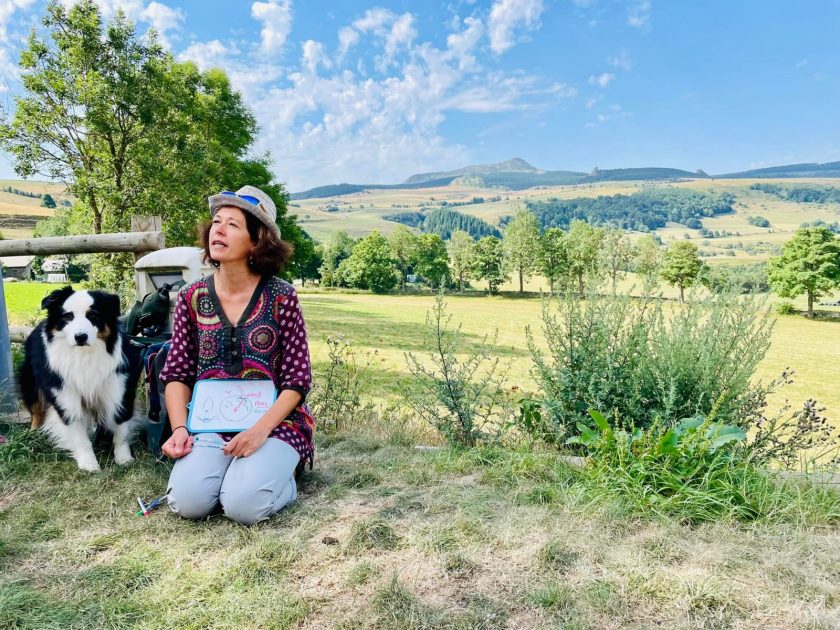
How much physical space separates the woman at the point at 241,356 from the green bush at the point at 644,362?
6.28ft

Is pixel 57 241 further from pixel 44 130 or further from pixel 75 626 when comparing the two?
pixel 44 130

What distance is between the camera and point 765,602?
2.00 meters

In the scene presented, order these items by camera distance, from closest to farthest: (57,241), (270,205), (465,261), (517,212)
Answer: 1. (270,205)
2. (57,241)
3. (517,212)
4. (465,261)

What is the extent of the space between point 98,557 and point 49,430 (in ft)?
4.89

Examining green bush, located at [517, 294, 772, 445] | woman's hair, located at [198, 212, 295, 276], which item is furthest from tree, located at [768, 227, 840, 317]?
woman's hair, located at [198, 212, 295, 276]

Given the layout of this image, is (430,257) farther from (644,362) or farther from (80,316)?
(80,316)

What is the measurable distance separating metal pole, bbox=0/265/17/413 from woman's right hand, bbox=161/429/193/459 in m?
2.28

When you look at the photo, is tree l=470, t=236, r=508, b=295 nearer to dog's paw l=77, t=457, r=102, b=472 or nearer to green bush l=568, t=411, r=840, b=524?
green bush l=568, t=411, r=840, b=524

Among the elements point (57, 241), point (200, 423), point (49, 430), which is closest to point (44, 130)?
point (57, 241)

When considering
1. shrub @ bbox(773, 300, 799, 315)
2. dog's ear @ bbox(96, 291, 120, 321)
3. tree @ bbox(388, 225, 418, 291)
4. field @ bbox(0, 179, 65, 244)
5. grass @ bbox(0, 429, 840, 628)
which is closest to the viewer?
grass @ bbox(0, 429, 840, 628)

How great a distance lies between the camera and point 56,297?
3193mm

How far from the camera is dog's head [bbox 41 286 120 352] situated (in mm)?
3154

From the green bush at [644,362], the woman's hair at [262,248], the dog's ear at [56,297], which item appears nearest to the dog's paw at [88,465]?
the dog's ear at [56,297]

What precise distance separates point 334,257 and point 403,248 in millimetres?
14307
